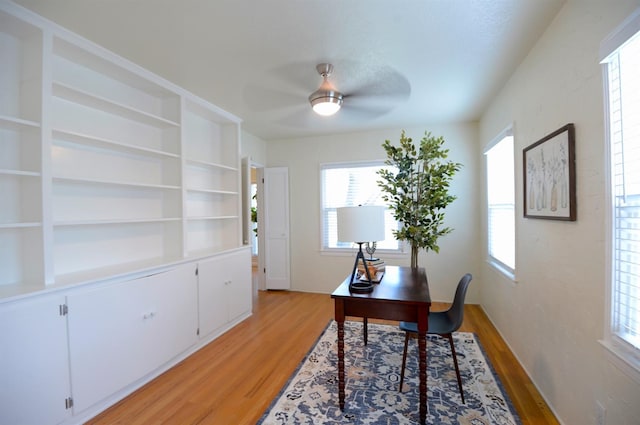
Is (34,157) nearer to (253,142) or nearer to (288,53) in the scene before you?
(288,53)

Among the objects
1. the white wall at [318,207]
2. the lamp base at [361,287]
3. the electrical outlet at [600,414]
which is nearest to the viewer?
the electrical outlet at [600,414]

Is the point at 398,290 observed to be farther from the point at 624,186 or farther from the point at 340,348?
the point at 624,186

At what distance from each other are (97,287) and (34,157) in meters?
0.93

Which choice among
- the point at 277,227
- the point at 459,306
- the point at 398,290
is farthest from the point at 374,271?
the point at 277,227

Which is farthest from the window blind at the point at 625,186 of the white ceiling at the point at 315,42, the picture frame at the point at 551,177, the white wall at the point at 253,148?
the white wall at the point at 253,148

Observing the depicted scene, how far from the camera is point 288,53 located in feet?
7.27

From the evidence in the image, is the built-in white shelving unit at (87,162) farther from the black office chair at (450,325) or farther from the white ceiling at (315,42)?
the black office chair at (450,325)

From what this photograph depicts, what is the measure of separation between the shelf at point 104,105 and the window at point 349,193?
250 cm

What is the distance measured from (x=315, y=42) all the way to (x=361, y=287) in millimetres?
1807

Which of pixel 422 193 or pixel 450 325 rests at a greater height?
pixel 422 193

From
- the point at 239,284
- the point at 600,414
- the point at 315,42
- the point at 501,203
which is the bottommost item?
the point at 600,414

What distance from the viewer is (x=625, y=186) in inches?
51.3

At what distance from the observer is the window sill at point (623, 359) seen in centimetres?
120

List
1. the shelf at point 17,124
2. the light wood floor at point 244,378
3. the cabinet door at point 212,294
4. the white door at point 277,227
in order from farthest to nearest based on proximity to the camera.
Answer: the white door at point 277,227 < the cabinet door at point 212,294 < the light wood floor at point 244,378 < the shelf at point 17,124
